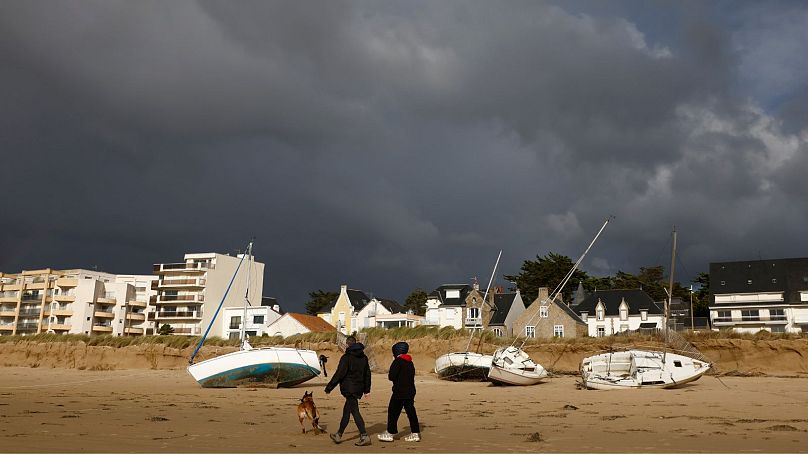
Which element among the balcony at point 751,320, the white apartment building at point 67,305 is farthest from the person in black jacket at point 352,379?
the white apartment building at point 67,305

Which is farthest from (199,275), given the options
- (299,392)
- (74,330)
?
(299,392)

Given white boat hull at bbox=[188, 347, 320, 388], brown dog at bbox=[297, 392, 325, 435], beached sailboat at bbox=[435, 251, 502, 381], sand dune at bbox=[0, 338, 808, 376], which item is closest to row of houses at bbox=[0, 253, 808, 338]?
sand dune at bbox=[0, 338, 808, 376]

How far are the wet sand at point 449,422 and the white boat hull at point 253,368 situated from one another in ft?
6.83

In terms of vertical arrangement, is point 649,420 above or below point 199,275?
below

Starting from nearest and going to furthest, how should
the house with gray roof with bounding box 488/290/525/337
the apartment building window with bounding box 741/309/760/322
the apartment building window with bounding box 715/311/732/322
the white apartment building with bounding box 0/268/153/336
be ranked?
the house with gray roof with bounding box 488/290/525/337 → the apartment building window with bounding box 741/309/760/322 → the apartment building window with bounding box 715/311/732/322 → the white apartment building with bounding box 0/268/153/336

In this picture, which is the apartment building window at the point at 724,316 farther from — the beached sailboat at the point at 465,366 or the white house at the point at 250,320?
the beached sailboat at the point at 465,366

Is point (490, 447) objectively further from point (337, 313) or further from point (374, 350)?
point (337, 313)

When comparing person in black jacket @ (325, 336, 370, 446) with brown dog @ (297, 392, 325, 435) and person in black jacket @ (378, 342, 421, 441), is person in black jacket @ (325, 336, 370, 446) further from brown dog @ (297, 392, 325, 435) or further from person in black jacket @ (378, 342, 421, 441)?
brown dog @ (297, 392, 325, 435)

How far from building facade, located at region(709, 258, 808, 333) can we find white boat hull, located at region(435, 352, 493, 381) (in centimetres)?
5606

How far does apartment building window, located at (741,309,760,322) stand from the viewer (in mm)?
76312

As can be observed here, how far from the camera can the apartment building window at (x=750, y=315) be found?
250 feet

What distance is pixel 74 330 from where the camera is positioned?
95812 mm

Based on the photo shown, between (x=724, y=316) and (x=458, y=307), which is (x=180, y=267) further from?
(x=724, y=316)

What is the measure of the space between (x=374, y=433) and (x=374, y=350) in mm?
30149
